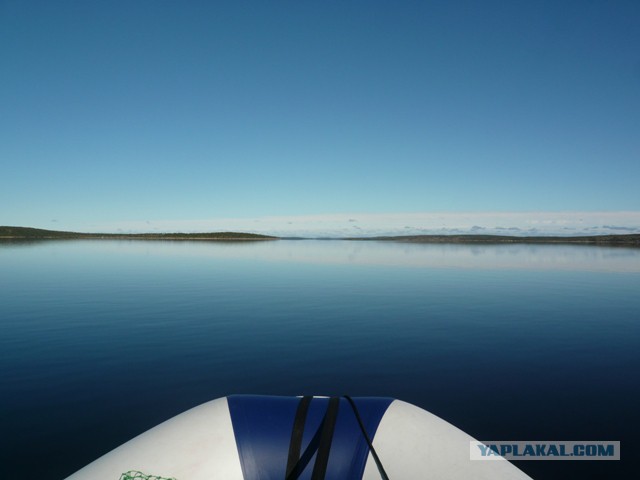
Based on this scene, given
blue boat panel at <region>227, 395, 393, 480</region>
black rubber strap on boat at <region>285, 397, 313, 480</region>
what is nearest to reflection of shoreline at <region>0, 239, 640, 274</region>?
blue boat panel at <region>227, 395, 393, 480</region>

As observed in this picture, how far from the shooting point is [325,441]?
3.54 meters

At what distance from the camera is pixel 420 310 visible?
48.1 feet

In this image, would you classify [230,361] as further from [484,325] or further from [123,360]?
[484,325]

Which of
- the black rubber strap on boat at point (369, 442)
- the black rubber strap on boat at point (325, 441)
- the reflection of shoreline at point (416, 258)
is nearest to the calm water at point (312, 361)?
the black rubber strap on boat at point (369, 442)

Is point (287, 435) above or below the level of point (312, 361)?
above

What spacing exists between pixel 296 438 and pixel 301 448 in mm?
95

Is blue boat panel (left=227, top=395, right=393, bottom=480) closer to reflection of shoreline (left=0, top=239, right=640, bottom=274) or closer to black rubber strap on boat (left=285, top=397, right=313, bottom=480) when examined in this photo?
black rubber strap on boat (left=285, top=397, right=313, bottom=480)

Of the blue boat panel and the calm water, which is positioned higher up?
the blue boat panel

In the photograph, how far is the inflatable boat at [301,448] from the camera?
3361 mm

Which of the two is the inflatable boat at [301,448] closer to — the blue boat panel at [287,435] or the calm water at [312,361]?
the blue boat panel at [287,435]

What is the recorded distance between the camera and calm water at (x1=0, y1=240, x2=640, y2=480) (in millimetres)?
5809

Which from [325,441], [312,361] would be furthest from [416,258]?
[325,441]

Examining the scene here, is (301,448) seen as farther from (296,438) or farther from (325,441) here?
(325,441)

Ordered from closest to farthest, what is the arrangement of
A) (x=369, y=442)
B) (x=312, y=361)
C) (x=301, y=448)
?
(x=369, y=442), (x=301, y=448), (x=312, y=361)
